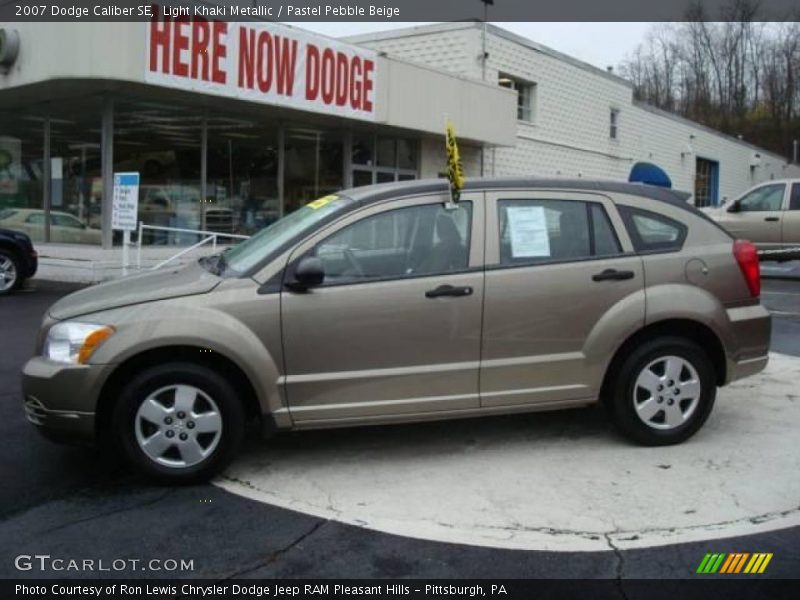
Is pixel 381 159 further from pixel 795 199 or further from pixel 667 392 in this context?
pixel 667 392

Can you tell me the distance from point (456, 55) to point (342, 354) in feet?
59.2

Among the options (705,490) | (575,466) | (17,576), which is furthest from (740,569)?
(17,576)

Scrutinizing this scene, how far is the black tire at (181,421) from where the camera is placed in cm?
416

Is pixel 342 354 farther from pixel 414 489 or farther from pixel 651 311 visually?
pixel 651 311

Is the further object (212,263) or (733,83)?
(733,83)

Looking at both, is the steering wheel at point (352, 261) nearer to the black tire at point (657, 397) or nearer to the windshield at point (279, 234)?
the windshield at point (279, 234)

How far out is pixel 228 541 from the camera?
3.63 m

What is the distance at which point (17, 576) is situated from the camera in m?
3.29

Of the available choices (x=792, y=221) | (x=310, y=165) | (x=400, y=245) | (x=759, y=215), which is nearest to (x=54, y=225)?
(x=310, y=165)

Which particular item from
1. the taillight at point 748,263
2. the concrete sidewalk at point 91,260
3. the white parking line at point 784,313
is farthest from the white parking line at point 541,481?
the concrete sidewalk at point 91,260

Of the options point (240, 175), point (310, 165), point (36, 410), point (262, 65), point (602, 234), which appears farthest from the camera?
point (310, 165)

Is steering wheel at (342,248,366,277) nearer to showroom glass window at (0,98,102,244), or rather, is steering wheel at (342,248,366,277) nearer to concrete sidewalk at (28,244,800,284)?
concrete sidewalk at (28,244,800,284)

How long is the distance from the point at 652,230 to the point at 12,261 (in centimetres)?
1067

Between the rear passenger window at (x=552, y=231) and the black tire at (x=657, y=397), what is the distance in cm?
67
